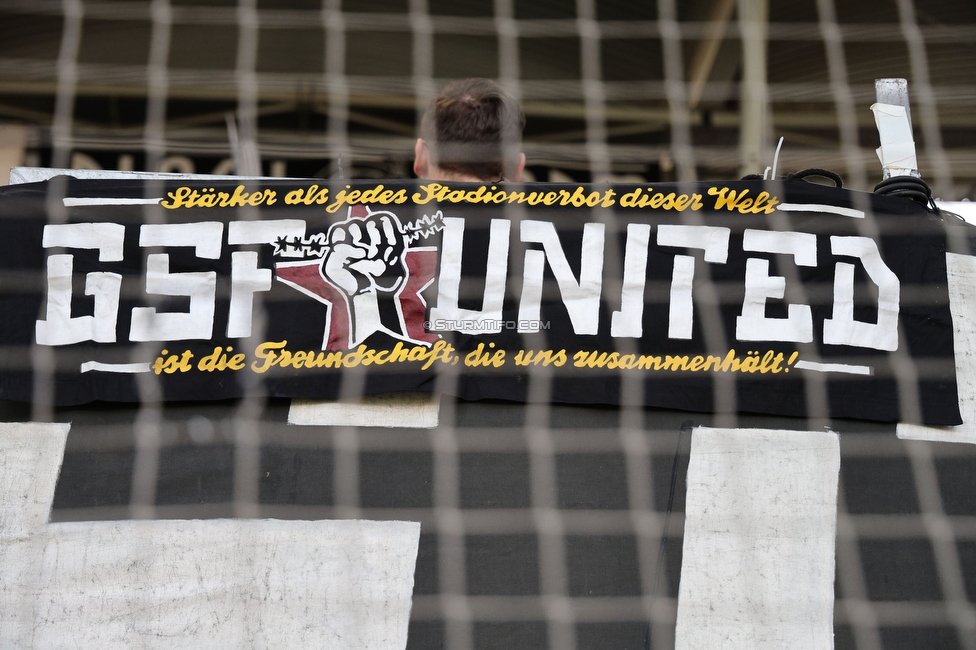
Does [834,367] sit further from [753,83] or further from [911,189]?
[753,83]

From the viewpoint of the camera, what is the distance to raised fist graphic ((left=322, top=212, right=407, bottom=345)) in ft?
5.19

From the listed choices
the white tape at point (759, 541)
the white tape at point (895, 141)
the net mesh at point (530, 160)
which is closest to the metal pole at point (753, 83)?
the net mesh at point (530, 160)

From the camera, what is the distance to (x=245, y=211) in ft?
5.34

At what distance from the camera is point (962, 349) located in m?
1.67

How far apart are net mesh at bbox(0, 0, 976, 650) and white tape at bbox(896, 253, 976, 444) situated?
3 centimetres

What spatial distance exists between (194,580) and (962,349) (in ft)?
4.91

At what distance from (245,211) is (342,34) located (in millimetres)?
3486

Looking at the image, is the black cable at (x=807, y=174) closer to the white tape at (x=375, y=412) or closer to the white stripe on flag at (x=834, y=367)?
the white stripe on flag at (x=834, y=367)

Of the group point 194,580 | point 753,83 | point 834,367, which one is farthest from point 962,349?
point 753,83

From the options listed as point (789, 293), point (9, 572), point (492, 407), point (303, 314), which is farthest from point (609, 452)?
point (9, 572)

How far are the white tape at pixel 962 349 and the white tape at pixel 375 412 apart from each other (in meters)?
0.88

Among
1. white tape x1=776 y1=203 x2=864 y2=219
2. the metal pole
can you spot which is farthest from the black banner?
the metal pole

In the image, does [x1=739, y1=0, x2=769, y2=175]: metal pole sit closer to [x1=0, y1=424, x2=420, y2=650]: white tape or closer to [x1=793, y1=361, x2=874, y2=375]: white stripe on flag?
[x1=793, y1=361, x2=874, y2=375]: white stripe on flag

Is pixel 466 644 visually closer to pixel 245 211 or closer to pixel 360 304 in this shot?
pixel 360 304
